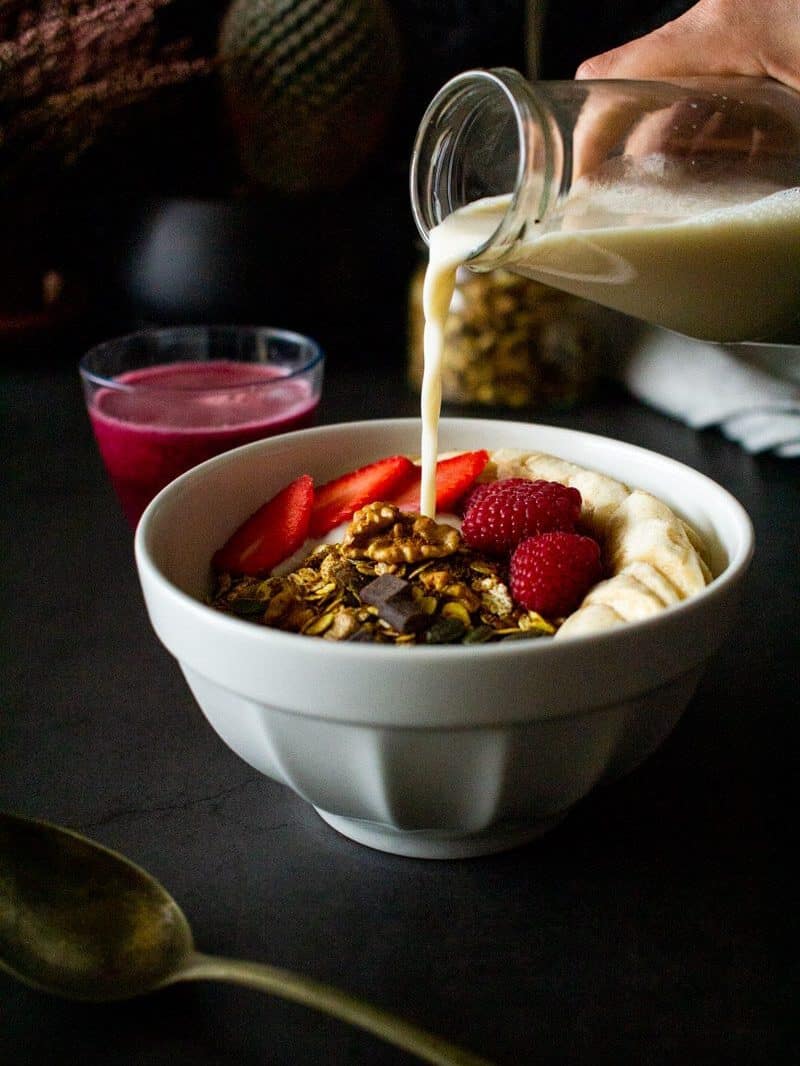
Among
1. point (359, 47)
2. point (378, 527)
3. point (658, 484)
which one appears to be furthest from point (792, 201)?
point (359, 47)

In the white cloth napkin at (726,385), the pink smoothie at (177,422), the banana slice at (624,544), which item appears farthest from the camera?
the white cloth napkin at (726,385)

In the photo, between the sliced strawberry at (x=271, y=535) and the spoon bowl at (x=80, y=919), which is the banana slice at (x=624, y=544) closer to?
the sliced strawberry at (x=271, y=535)

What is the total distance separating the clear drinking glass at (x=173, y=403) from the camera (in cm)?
97

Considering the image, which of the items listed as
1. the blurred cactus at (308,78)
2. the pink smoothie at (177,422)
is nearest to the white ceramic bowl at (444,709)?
the pink smoothie at (177,422)

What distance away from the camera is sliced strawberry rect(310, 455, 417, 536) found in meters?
0.73

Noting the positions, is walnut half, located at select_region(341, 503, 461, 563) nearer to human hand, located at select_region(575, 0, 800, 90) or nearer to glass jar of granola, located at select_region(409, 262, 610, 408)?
human hand, located at select_region(575, 0, 800, 90)

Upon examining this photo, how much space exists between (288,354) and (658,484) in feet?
1.86

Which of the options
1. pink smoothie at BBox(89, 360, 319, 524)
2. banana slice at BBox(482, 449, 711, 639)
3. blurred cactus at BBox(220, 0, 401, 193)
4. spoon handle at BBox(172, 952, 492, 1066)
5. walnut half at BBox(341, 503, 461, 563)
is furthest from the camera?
blurred cactus at BBox(220, 0, 401, 193)

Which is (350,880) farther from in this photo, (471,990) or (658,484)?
(658,484)

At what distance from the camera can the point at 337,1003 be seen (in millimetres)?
427

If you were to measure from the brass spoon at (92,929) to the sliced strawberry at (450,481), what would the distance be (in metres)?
0.32

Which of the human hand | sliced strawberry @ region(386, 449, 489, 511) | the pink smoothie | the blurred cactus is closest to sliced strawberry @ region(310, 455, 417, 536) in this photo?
sliced strawberry @ region(386, 449, 489, 511)

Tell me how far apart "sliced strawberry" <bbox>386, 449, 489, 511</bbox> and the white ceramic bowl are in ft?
0.61

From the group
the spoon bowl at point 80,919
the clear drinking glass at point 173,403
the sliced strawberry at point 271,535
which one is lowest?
the spoon bowl at point 80,919
